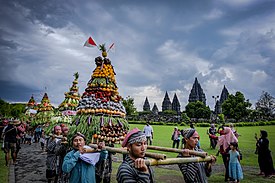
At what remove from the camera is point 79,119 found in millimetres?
5766

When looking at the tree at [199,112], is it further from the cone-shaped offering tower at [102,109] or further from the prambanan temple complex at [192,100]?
the cone-shaped offering tower at [102,109]

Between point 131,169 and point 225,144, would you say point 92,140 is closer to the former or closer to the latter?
point 131,169

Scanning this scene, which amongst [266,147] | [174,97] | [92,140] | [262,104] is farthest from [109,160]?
[174,97]

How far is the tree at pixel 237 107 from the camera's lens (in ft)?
172

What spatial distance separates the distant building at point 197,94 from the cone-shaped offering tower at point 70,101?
2999 inches

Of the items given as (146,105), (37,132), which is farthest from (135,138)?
(146,105)

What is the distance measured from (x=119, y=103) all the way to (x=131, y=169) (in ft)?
13.6

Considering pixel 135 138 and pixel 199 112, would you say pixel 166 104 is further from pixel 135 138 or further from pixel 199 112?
pixel 135 138

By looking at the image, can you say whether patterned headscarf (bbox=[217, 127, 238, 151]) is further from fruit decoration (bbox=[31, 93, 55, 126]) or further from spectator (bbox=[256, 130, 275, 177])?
fruit decoration (bbox=[31, 93, 55, 126])

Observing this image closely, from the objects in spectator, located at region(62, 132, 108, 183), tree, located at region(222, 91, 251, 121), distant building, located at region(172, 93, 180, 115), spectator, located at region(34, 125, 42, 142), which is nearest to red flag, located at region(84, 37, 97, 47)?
spectator, located at region(62, 132, 108, 183)

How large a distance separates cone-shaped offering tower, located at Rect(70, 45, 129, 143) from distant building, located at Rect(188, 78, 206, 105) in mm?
80775

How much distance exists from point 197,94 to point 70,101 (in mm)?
77910

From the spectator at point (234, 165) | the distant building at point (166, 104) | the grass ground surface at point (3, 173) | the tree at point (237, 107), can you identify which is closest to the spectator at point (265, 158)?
the spectator at point (234, 165)

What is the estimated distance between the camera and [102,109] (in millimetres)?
5738
